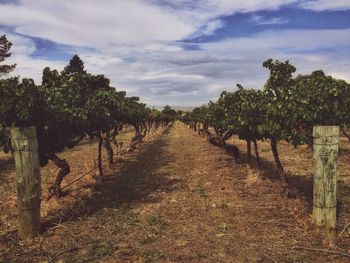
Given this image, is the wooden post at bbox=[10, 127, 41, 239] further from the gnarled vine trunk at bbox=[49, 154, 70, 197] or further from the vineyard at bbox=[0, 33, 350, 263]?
the gnarled vine trunk at bbox=[49, 154, 70, 197]

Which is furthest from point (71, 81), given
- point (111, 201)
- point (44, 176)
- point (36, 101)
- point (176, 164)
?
point (176, 164)

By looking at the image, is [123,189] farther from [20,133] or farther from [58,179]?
[20,133]

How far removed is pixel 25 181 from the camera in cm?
942

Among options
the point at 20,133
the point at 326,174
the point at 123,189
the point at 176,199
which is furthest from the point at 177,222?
the point at 123,189

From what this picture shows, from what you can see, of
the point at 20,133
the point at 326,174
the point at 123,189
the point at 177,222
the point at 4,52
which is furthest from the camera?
the point at 4,52

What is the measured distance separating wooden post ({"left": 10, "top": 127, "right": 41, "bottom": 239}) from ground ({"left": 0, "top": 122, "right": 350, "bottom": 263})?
0.39m

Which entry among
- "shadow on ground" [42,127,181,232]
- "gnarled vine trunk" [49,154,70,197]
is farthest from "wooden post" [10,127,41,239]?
"gnarled vine trunk" [49,154,70,197]

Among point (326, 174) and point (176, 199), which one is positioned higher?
point (326, 174)

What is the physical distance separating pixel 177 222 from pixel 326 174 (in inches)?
157

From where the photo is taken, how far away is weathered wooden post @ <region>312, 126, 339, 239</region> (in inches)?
363

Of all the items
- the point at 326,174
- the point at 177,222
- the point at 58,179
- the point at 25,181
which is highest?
the point at 326,174

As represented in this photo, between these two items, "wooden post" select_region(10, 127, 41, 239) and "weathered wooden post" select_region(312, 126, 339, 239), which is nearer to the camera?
"weathered wooden post" select_region(312, 126, 339, 239)

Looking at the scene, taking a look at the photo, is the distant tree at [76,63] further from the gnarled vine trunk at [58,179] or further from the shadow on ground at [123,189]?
the gnarled vine trunk at [58,179]

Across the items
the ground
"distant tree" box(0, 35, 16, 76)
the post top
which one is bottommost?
the ground
